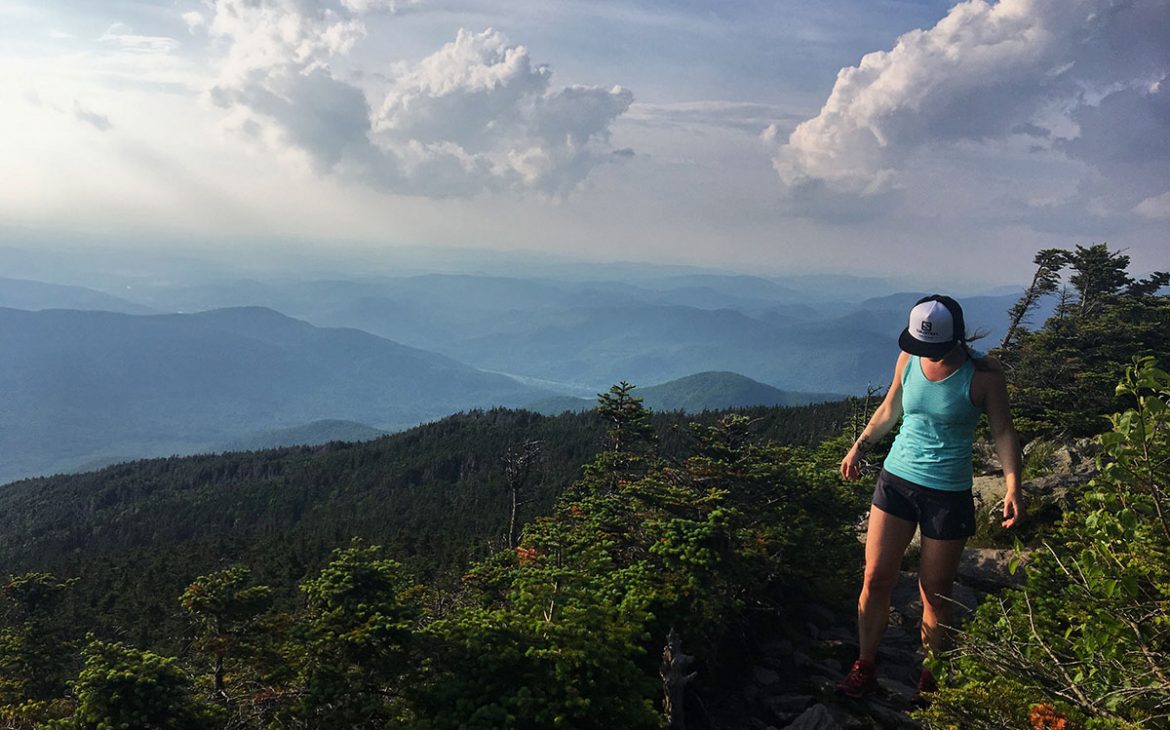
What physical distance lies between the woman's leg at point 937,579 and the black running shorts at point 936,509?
0.09m

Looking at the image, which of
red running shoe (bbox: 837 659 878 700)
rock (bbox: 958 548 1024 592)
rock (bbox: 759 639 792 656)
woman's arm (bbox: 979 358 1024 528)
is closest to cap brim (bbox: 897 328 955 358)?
woman's arm (bbox: 979 358 1024 528)

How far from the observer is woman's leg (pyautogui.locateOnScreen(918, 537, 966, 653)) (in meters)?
5.39

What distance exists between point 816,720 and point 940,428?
12.9 feet

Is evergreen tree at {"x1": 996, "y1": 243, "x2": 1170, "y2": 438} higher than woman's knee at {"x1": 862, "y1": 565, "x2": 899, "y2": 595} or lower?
higher

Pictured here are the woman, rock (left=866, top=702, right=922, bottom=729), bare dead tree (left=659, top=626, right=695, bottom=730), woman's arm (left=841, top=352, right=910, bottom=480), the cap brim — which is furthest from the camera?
bare dead tree (left=659, top=626, right=695, bottom=730)

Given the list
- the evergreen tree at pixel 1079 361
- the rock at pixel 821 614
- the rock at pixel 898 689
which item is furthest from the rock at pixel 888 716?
the evergreen tree at pixel 1079 361

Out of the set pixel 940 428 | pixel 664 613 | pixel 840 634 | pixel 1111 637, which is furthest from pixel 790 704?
pixel 1111 637

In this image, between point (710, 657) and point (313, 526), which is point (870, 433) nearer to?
point (710, 657)

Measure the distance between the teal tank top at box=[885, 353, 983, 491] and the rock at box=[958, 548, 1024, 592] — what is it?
8024 millimetres

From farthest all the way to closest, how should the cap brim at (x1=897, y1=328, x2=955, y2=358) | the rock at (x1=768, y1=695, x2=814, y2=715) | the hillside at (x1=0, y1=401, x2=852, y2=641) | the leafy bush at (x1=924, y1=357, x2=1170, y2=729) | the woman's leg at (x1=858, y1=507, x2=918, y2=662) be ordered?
the hillside at (x1=0, y1=401, x2=852, y2=641) < the rock at (x1=768, y1=695, x2=814, y2=715) < the woman's leg at (x1=858, y1=507, x2=918, y2=662) < the cap brim at (x1=897, y1=328, x2=955, y2=358) < the leafy bush at (x1=924, y1=357, x2=1170, y2=729)

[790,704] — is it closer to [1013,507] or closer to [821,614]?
[821,614]

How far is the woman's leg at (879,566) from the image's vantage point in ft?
18.8

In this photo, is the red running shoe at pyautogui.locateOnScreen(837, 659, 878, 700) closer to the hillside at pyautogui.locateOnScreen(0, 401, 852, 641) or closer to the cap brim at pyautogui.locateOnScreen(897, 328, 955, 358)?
the cap brim at pyautogui.locateOnScreen(897, 328, 955, 358)

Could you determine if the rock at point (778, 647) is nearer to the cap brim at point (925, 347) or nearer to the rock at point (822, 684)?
the rock at point (822, 684)
